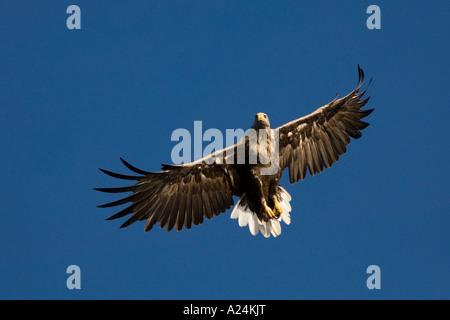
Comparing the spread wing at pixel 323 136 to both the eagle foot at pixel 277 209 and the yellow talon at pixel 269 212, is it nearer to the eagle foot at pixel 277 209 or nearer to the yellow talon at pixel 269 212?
the eagle foot at pixel 277 209

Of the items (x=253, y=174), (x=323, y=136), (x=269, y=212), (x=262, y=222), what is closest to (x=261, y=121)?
(x=253, y=174)

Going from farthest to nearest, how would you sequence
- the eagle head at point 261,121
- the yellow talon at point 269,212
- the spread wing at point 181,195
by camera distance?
the yellow talon at point 269,212, the eagle head at point 261,121, the spread wing at point 181,195

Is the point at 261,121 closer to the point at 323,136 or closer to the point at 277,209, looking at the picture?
the point at 323,136

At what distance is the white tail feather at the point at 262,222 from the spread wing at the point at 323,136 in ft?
1.54

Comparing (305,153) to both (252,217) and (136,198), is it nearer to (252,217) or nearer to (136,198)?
(252,217)

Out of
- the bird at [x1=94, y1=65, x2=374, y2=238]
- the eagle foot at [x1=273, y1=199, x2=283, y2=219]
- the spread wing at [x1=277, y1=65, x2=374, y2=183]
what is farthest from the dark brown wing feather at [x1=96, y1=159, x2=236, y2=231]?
the spread wing at [x1=277, y1=65, x2=374, y2=183]

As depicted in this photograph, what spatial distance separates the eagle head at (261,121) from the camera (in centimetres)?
1215

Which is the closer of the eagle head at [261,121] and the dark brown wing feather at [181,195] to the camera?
the dark brown wing feather at [181,195]

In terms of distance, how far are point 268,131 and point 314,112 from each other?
1055 millimetres

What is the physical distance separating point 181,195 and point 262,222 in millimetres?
1509

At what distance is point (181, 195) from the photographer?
1230 centimetres

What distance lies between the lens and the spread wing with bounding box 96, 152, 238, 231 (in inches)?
471

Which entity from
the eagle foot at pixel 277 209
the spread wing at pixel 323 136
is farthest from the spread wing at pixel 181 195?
the spread wing at pixel 323 136

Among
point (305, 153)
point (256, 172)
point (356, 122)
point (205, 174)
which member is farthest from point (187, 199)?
point (356, 122)
